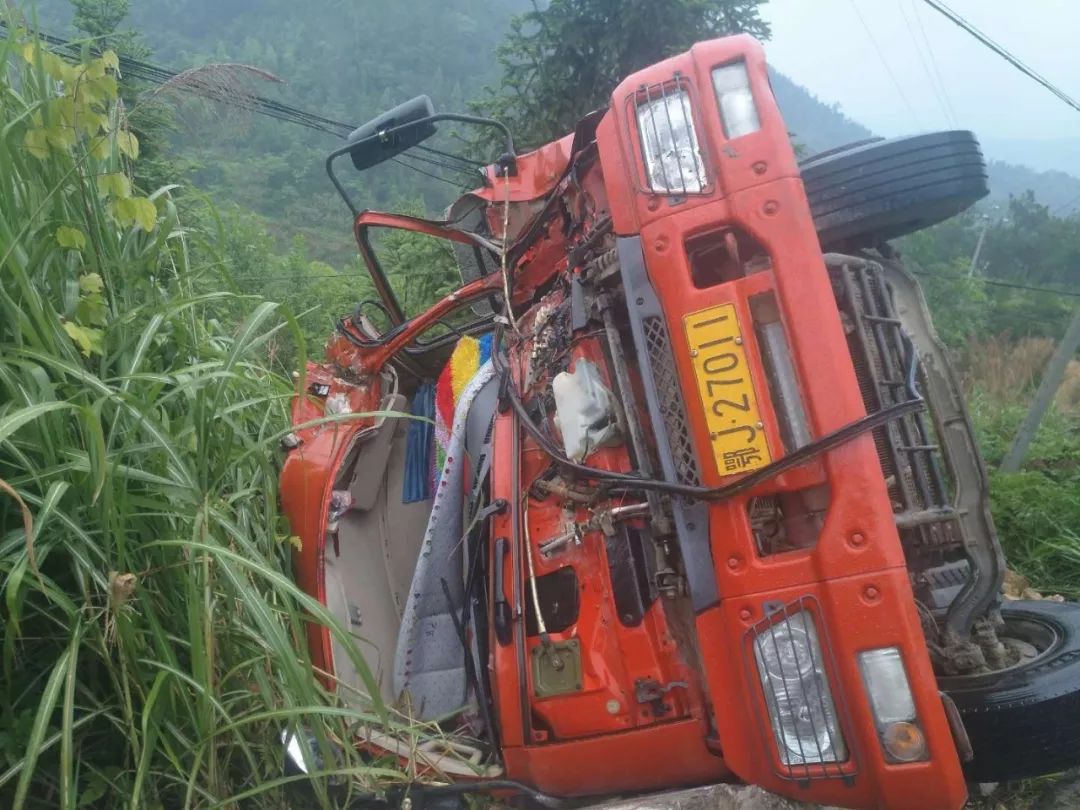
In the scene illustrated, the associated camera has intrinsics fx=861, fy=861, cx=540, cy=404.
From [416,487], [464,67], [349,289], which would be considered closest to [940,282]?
[349,289]

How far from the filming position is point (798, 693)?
1.84 metres

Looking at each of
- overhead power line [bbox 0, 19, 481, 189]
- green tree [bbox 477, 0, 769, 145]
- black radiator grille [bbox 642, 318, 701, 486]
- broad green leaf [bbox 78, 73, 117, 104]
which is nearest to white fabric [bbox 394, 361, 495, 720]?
black radiator grille [bbox 642, 318, 701, 486]

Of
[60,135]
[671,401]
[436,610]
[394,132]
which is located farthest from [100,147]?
[436,610]

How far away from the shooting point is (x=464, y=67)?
254 ft

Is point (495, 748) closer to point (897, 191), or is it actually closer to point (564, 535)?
point (564, 535)

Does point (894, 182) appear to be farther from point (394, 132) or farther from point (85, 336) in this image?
point (85, 336)

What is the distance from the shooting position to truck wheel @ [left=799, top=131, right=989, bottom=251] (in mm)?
2219

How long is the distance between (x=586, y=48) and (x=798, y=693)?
851cm

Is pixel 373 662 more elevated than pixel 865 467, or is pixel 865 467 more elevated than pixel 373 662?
pixel 865 467

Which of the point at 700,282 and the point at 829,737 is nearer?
the point at 829,737

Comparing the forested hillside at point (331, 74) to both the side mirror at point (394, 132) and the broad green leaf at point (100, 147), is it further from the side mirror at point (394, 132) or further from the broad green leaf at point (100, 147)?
the broad green leaf at point (100, 147)

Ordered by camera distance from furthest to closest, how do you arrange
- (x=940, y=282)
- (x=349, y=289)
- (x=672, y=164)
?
(x=940, y=282) → (x=349, y=289) → (x=672, y=164)

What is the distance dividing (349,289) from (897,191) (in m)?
13.7

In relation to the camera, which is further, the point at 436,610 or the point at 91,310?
the point at 436,610
